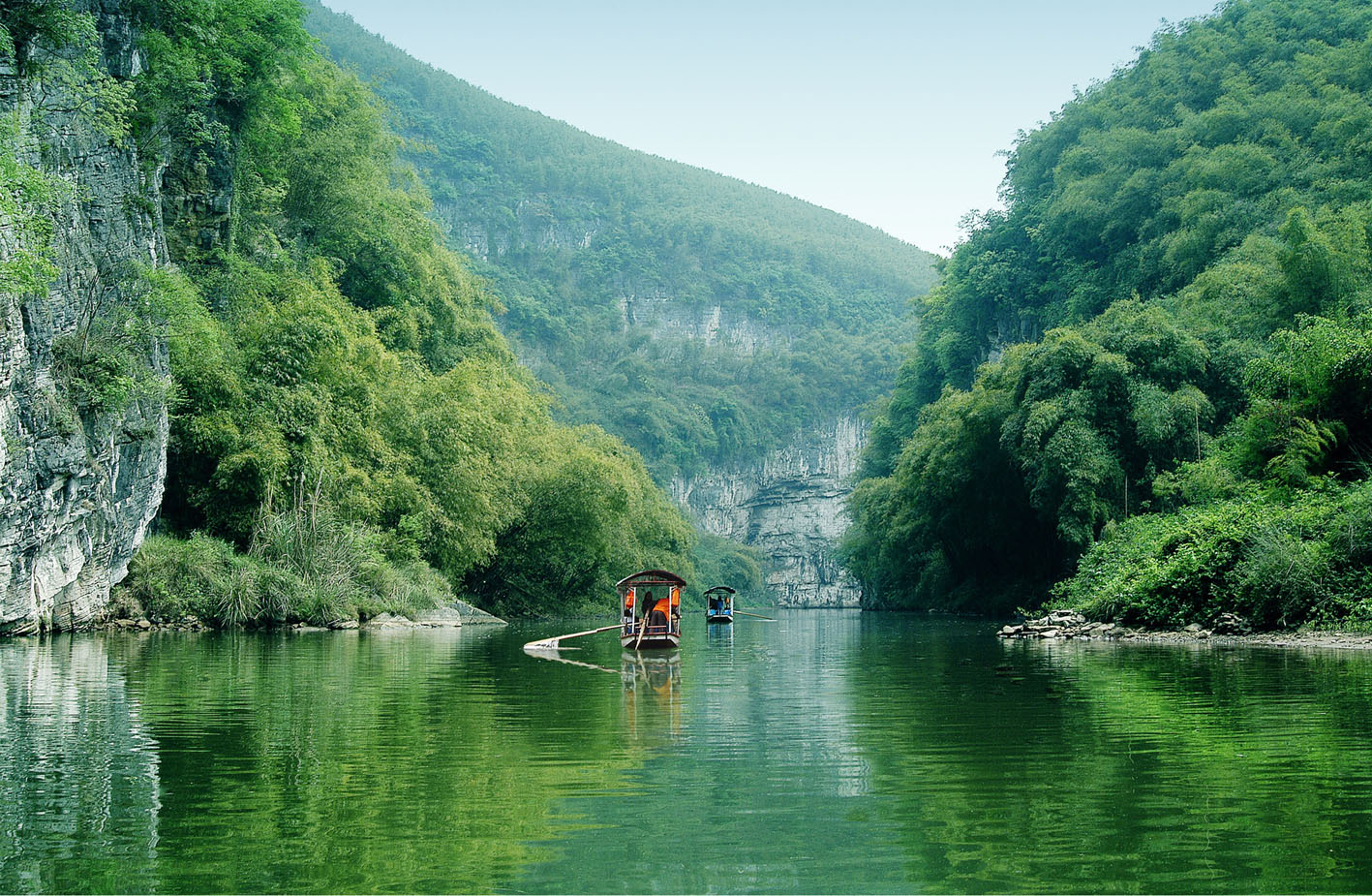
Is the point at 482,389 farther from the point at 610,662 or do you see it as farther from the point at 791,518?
the point at 791,518

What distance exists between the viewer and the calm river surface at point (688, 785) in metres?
4.62

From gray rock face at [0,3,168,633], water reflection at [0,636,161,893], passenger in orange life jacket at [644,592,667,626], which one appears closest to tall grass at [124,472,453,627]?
gray rock face at [0,3,168,633]

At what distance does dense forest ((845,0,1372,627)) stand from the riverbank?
42 centimetres

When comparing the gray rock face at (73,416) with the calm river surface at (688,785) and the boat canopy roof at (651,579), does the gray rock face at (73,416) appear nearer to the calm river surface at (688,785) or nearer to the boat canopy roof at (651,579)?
the calm river surface at (688,785)

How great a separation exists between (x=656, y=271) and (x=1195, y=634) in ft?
383

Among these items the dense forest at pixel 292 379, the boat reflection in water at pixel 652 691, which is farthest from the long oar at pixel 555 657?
the dense forest at pixel 292 379

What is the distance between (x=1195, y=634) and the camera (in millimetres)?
20453

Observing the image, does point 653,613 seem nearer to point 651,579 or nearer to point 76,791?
point 651,579

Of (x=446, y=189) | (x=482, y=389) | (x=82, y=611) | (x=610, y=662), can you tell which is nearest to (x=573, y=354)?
(x=446, y=189)

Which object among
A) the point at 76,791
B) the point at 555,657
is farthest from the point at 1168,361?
the point at 76,791

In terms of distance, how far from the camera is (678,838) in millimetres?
5156

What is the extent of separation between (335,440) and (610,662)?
56.5 feet

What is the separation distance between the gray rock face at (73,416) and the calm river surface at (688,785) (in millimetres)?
7619

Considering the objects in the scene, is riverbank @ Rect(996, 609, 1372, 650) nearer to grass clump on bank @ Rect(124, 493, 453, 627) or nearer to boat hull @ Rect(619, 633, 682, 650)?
boat hull @ Rect(619, 633, 682, 650)
